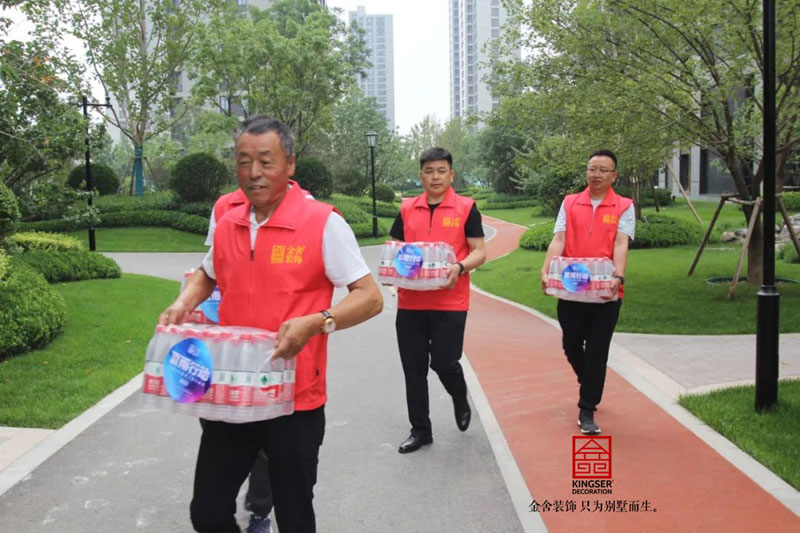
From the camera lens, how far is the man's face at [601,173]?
546cm

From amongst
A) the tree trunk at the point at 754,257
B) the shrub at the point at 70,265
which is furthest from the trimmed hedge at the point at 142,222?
the tree trunk at the point at 754,257

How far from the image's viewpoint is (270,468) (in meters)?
2.83

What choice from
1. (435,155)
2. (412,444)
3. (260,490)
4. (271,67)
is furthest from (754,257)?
(271,67)

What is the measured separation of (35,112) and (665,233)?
55.7 ft

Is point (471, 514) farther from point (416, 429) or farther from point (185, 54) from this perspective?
point (185, 54)

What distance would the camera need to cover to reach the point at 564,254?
570 centimetres

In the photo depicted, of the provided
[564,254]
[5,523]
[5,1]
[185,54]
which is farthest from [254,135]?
[185,54]

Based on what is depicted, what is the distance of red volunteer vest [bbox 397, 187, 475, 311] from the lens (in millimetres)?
5121

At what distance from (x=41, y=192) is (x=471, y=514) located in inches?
390

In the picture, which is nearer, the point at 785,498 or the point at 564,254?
the point at 785,498

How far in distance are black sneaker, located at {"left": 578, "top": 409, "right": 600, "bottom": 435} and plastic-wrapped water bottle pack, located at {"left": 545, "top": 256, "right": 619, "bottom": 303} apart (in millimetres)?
884

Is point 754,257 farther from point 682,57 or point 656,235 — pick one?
point 656,235

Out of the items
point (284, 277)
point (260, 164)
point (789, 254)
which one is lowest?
point (789, 254)

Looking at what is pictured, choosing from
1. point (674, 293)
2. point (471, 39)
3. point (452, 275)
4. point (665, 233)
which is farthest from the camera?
point (471, 39)
